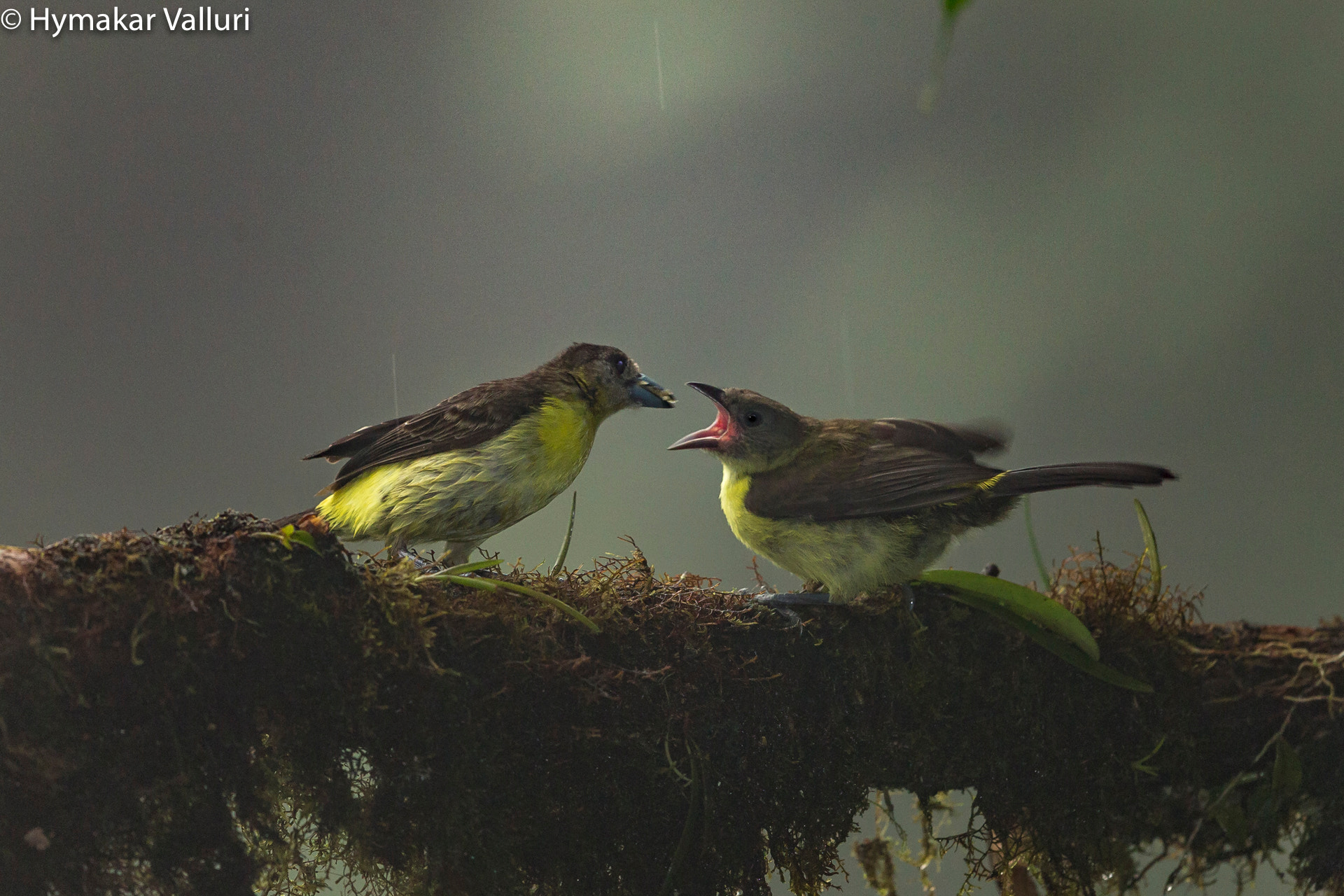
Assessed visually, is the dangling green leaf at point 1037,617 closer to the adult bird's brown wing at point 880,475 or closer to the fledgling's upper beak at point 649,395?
the adult bird's brown wing at point 880,475

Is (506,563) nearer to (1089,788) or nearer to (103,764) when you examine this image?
(103,764)

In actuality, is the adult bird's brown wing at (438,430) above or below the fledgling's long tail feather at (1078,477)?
above

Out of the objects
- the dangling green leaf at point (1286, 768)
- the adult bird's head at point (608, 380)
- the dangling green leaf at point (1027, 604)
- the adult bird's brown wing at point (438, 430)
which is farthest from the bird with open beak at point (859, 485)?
the dangling green leaf at point (1286, 768)

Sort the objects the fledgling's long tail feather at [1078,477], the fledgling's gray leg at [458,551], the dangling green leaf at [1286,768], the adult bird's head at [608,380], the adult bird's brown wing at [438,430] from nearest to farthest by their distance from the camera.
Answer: the fledgling's long tail feather at [1078,477], the dangling green leaf at [1286,768], the adult bird's brown wing at [438,430], the fledgling's gray leg at [458,551], the adult bird's head at [608,380]

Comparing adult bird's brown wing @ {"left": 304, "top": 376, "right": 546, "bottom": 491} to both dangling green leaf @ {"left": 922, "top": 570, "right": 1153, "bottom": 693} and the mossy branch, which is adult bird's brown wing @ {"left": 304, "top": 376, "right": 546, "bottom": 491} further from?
dangling green leaf @ {"left": 922, "top": 570, "right": 1153, "bottom": 693}

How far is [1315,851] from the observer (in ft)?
8.51

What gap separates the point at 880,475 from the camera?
8.66 feet

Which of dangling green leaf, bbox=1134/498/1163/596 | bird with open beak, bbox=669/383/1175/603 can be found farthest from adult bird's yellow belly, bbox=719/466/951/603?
dangling green leaf, bbox=1134/498/1163/596

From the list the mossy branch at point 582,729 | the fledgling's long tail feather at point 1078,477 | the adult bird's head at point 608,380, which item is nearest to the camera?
the mossy branch at point 582,729

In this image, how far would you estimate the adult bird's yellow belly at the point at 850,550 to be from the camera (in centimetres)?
254

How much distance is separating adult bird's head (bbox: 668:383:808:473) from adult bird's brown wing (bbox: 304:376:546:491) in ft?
1.71

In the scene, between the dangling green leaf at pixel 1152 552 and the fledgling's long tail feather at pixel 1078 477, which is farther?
the dangling green leaf at pixel 1152 552

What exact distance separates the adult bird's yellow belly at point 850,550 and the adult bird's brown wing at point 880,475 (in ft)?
0.11

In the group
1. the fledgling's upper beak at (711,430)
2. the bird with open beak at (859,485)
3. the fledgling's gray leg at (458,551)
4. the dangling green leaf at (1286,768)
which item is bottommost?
the dangling green leaf at (1286,768)
